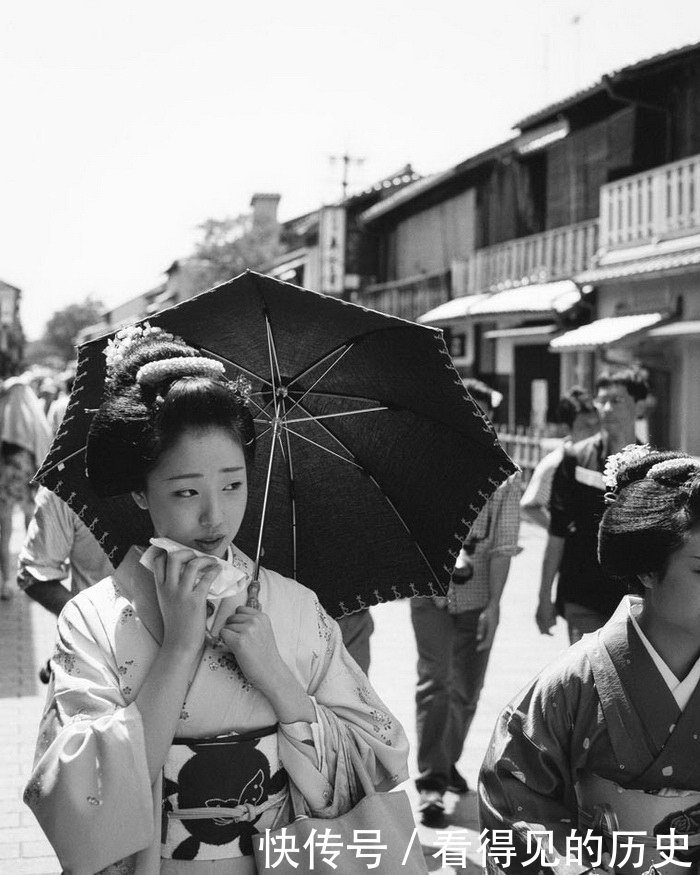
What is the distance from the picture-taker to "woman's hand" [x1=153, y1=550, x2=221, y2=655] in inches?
82.3

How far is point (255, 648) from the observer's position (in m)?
2.15

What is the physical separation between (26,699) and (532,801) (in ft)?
15.1

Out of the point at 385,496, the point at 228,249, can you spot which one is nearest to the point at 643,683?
the point at 385,496

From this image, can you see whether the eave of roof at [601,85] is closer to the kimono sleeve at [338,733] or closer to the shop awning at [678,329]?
the shop awning at [678,329]

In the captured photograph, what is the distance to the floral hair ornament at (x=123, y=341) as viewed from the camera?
235 centimetres

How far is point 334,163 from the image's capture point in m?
37.4

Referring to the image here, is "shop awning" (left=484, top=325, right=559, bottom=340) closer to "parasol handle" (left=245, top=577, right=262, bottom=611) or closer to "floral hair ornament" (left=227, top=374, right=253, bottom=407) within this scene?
"floral hair ornament" (left=227, top=374, right=253, bottom=407)

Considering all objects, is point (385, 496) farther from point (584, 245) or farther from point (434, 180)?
point (434, 180)

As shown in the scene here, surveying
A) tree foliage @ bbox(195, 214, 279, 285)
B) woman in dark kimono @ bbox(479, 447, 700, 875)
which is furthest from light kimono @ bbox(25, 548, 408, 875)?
tree foliage @ bbox(195, 214, 279, 285)

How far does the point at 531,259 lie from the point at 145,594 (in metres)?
20.2

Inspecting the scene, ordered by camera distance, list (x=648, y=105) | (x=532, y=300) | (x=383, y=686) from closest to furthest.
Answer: (x=383, y=686), (x=648, y=105), (x=532, y=300)

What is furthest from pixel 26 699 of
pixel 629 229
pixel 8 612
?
pixel 629 229

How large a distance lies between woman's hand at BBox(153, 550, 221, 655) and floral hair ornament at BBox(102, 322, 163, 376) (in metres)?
0.43

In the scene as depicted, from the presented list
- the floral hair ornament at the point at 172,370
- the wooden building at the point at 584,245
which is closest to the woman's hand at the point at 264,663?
the floral hair ornament at the point at 172,370
